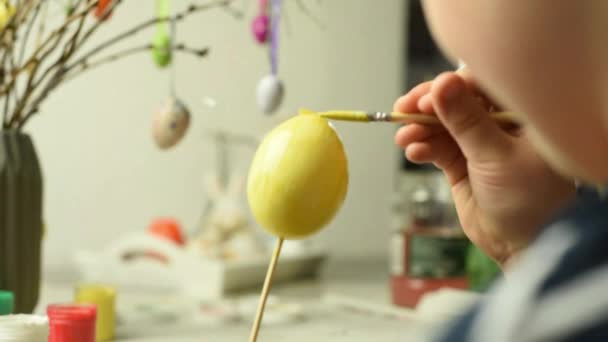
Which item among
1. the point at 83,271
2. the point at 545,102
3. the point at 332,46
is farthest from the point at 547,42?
the point at 332,46

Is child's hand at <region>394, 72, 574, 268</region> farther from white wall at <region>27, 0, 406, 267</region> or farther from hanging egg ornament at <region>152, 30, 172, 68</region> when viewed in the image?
white wall at <region>27, 0, 406, 267</region>

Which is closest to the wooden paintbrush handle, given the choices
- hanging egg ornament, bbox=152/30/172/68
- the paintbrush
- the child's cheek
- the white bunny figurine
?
the paintbrush

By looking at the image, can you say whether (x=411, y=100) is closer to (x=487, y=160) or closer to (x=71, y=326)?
(x=487, y=160)

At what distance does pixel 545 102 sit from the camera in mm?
339

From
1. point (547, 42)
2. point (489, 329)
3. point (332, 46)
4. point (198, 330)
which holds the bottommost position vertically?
point (198, 330)

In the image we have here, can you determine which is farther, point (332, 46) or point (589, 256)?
point (332, 46)

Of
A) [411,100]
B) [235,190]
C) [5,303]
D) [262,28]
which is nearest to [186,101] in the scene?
[235,190]

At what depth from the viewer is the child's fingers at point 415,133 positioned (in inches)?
23.0

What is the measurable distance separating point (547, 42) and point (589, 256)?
9cm

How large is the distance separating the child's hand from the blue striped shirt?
19 centimetres

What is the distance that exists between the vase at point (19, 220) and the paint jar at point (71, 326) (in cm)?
12

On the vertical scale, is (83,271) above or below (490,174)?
below

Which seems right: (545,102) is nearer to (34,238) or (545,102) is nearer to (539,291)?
(539,291)

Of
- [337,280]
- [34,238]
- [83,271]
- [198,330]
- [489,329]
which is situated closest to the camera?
[489,329]
